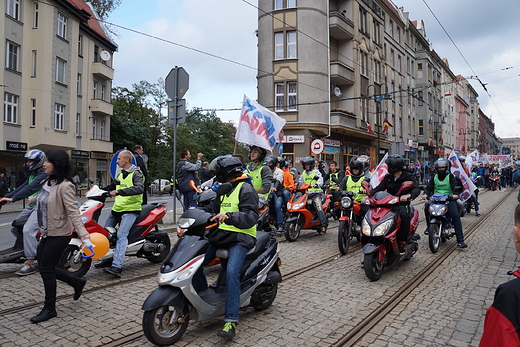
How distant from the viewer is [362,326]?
4211 millimetres

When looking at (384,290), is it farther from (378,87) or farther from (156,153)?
(156,153)

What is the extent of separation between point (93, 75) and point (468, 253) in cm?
3204

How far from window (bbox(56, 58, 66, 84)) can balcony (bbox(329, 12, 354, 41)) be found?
1823cm

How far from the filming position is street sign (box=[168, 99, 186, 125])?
10826 mm

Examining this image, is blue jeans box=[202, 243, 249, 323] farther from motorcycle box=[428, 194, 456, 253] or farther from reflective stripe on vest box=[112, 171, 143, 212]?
motorcycle box=[428, 194, 456, 253]

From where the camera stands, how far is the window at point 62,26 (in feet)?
91.0

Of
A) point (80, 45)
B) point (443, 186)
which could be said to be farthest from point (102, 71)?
point (443, 186)

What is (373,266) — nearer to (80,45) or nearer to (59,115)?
(59,115)

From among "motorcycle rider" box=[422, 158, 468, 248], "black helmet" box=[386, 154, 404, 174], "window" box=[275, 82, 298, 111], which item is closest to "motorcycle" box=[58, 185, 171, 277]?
"black helmet" box=[386, 154, 404, 174]

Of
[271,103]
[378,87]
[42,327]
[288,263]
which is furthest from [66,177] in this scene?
[378,87]

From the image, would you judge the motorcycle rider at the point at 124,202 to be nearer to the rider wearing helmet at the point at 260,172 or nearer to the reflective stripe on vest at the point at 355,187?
the rider wearing helmet at the point at 260,172

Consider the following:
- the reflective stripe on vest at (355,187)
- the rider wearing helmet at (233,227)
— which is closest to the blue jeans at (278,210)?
the reflective stripe on vest at (355,187)

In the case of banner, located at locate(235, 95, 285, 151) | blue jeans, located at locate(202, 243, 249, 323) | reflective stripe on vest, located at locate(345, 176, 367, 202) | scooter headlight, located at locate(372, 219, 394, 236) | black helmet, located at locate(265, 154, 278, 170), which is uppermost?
banner, located at locate(235, 95, 285, 151)

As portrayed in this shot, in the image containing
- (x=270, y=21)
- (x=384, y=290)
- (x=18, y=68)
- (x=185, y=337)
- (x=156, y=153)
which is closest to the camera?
(x=185, y=337)
